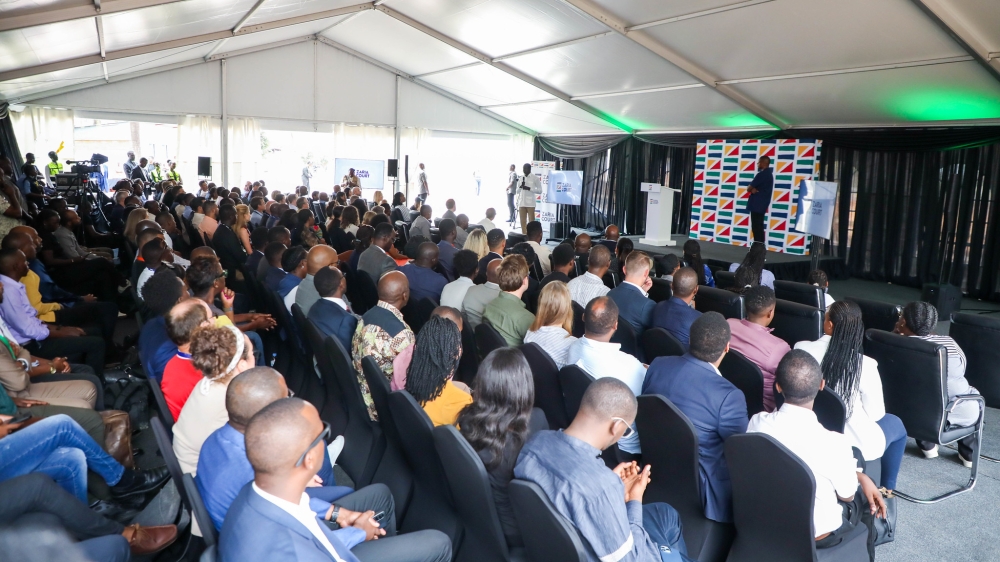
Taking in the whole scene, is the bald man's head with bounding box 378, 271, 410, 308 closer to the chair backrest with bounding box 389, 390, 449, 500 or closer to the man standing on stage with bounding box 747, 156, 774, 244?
the chair backrest with bounding box 389, 390, 449, 500

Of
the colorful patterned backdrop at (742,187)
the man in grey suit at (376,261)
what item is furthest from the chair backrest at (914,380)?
the colorful patterned backdrop at (742,187)

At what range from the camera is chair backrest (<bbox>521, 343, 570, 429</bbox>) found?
3027 mm

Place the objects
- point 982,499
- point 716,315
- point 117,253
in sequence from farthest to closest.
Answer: point 117,253 < point 982,499 < point 716,315

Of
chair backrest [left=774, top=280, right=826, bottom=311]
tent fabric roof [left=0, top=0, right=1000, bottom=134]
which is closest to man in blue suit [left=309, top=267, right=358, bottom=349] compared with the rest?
chair backrest [left=774, top=280, right=826, bottom=311]

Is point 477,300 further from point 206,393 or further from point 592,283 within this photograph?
point 206,393

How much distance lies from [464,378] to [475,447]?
2.04 meters

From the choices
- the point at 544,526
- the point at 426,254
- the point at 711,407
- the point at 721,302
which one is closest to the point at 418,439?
the point at 544,526

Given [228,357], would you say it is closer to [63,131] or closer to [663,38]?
[663,38]

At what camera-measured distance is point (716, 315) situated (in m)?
2.64

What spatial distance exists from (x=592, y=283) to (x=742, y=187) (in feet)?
27.4

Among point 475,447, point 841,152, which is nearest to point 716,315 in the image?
point 475,447

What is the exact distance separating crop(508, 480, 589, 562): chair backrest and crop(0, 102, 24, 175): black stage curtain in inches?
562

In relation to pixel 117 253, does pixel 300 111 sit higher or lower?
higher

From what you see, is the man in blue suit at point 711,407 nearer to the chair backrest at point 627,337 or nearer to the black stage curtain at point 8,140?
the chair backrest at point 627,337
